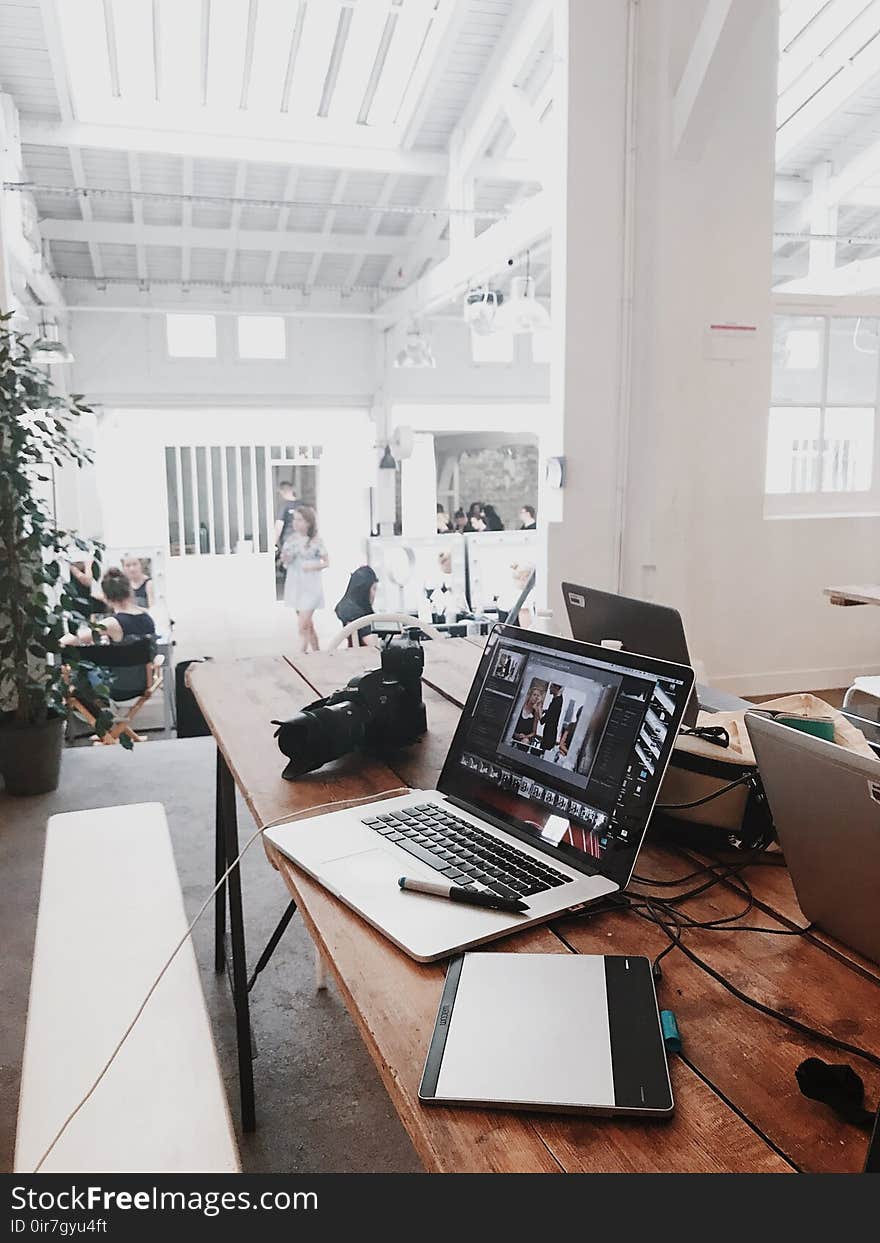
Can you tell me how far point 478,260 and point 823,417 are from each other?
370 centimetres

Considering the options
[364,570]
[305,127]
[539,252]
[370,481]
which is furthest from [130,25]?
[370,481]

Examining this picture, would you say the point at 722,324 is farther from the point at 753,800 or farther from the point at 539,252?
the point at 539,252

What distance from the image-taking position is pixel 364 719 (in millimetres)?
1783

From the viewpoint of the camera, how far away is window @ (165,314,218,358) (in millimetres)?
11547

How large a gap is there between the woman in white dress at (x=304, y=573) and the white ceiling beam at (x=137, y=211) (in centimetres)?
320

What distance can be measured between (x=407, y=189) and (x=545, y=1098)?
9323 mm

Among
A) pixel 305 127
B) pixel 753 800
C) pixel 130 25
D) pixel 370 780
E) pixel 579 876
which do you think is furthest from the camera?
pixel 305 127

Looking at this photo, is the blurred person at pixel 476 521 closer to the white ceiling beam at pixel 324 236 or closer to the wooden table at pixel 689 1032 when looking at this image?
the white ceiling beam at pixel 324 236

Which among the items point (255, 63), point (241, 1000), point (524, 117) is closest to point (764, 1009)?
point (241, 1000)

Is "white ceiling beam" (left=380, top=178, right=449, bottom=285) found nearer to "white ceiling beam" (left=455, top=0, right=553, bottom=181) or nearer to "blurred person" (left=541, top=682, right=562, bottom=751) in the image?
"white ceiling beam" (left=455, top=0, right=553, bottom=181)

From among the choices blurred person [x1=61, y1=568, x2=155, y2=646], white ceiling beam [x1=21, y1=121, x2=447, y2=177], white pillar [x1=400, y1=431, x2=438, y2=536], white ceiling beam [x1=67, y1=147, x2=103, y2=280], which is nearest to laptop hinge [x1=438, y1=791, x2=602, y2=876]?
blurred person [x1=61, y1=568, x2=155, y2=646]

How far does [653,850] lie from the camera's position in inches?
56.3

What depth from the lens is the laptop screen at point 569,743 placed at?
1.26 metres
